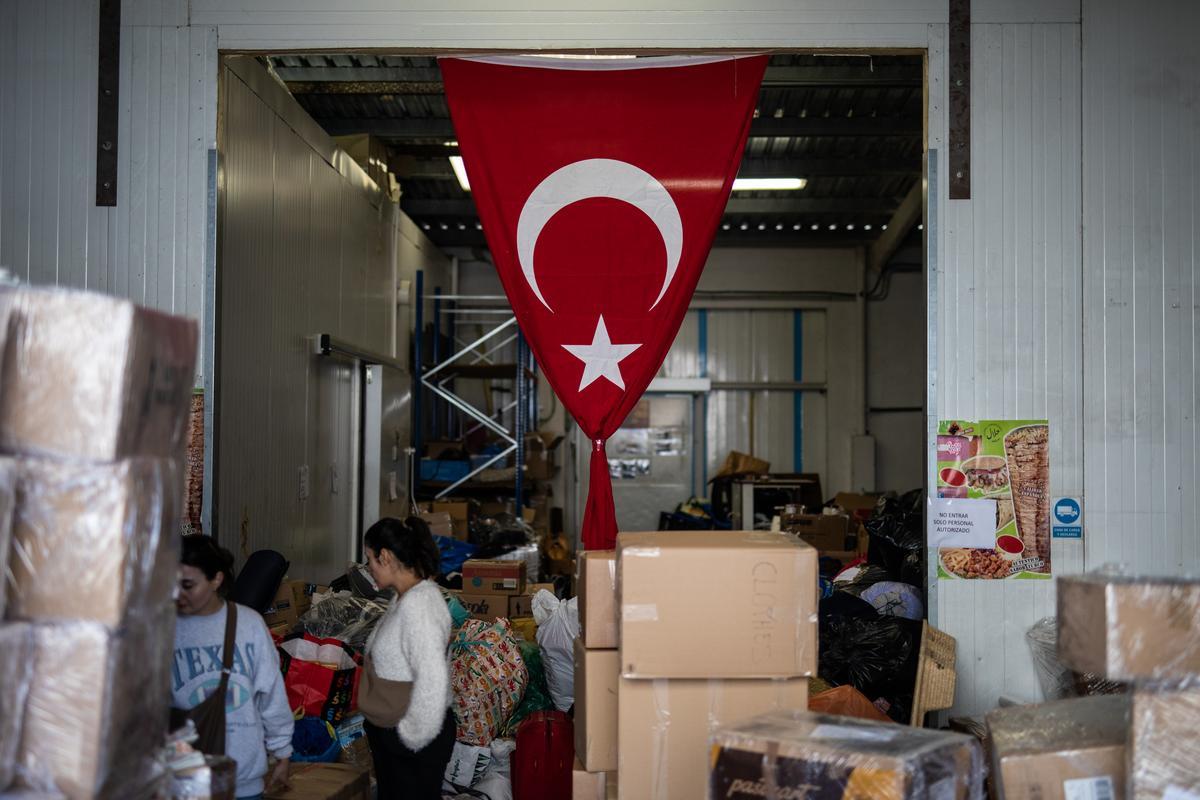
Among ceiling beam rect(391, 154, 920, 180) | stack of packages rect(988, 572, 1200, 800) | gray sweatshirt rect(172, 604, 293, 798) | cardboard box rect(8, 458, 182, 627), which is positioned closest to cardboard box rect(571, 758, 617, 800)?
gray sweatshirt rect(172, 604, 293, 798)

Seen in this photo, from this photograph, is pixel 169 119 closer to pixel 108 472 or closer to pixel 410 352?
pixel 108 472

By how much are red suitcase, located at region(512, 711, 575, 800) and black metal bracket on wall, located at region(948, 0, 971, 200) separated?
9.51 feet

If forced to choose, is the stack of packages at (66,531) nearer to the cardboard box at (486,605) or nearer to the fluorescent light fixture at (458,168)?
the cardboard box at (486,605)

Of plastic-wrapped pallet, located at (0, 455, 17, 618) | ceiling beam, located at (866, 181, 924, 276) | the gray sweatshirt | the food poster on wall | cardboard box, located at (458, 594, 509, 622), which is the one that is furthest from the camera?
ceiling beam, located at (866, 181, 924, 276)

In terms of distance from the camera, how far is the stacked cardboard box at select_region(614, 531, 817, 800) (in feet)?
9.66

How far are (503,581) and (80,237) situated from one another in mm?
3143

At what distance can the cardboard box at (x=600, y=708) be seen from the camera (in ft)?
11.2

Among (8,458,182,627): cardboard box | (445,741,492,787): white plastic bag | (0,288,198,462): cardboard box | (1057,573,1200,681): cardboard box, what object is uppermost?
(0,288,198,462): cardboard box

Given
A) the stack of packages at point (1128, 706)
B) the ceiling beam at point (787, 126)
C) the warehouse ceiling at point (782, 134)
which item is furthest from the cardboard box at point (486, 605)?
the stack of packages at point (1128, 706)

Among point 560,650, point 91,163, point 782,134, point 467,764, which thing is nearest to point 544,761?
point 467,764

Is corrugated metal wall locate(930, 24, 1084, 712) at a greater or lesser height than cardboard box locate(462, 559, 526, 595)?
greater

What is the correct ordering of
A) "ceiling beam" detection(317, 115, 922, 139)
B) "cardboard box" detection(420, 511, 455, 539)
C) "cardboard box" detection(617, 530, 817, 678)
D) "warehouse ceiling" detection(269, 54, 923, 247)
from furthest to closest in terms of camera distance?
"cardboard box" detection(420, 511, 455, 539)
"ceiling beam" detection(317, 115, 922, 139)
"warehouse ceiling" detection(269, 54, 923, 247)
"cardboard box" detection(617, 530, 817, 678)

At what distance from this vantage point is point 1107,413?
4.26m

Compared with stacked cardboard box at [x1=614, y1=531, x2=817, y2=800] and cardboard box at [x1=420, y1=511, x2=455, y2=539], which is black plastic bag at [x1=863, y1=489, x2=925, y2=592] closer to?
stacked cardboard box at [x1=614, y1=531, x2=817, y2=800]
